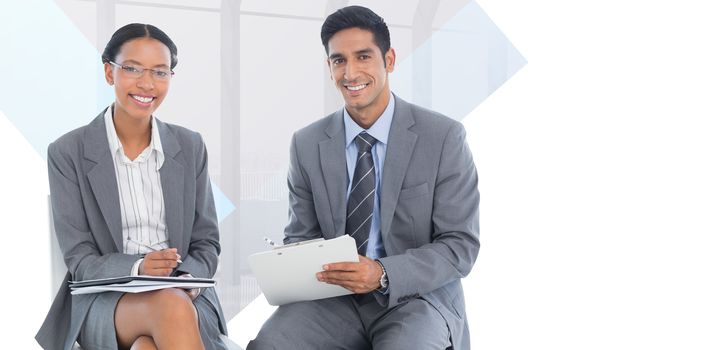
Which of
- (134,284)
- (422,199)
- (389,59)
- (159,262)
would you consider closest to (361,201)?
(422,199)

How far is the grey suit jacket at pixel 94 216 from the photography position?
2152mm

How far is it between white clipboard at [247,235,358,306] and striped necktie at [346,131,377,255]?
0.77ft

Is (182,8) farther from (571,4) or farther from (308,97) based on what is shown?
(571,4)

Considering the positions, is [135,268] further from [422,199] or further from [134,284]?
[422,199]

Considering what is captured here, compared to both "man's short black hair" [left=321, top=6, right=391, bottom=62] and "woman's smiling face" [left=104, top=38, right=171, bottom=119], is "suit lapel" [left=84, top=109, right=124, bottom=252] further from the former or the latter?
"man's short black hair" [left=321, top=6, right=391, bottom=62]

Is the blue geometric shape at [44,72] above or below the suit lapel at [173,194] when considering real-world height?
above

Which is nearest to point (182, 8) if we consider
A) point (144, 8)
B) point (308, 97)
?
point (144, 8)

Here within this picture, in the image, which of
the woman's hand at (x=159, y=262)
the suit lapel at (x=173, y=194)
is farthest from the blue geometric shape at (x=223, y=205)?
the woman's hand at (x=159, y=262)

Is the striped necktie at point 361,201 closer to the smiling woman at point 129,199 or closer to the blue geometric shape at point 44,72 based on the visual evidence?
the smiling woman at point 129,199

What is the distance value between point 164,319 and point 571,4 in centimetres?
365

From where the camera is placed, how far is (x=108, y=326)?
2.02m

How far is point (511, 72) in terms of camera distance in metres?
4.65

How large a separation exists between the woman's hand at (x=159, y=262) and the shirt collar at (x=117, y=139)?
330 millimetres

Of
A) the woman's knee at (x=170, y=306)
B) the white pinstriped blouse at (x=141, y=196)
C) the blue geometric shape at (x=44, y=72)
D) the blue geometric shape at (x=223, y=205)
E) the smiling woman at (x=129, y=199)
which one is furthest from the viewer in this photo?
the blue geometric shape at (x=223, y=205)
